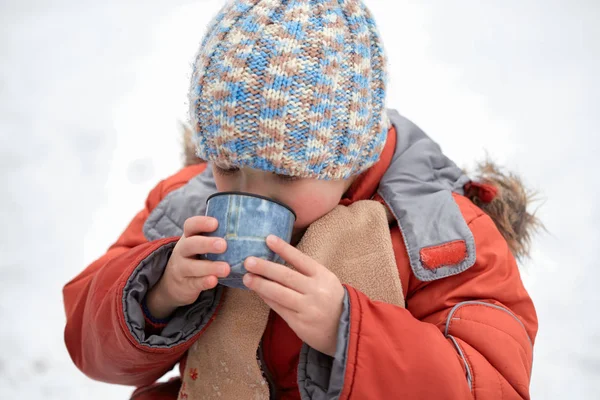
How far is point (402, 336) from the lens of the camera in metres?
0.89

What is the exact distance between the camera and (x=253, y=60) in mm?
885

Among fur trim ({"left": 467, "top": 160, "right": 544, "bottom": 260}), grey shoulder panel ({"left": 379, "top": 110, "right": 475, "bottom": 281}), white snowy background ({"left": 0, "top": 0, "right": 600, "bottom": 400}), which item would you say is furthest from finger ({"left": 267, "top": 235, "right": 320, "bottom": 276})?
white snowy background ({"left": 0, "top": 0, "right": 600, "bottom": 400})

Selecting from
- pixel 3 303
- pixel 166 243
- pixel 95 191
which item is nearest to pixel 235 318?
pixel 166 243

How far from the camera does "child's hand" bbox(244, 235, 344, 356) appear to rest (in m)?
0.83

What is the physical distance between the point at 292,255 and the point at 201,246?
0.43ft

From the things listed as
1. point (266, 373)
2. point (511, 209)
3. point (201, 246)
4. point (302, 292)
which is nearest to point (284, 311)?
point (302, 292)

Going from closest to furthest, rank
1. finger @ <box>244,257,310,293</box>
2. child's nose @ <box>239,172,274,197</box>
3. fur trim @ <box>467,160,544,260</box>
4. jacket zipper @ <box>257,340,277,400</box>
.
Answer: finger @ <box>244,257,310,293</box>, child's nose @ <box>239,172,274,197</box>, jacket zipper @ <box>257,340,277,400</box>, fur trim @ <box>467,160,544,260</box>

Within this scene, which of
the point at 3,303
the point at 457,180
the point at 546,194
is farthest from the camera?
the point at 546,194

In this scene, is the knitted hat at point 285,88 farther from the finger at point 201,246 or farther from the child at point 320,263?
the finger at point 201,246

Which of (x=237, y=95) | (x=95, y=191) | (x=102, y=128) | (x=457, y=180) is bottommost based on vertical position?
(x=95, y=191)

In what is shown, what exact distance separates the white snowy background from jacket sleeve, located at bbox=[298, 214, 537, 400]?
1.92 feet

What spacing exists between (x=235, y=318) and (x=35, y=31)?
90.5 inches

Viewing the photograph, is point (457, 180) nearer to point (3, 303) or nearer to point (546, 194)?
point (546, 194)

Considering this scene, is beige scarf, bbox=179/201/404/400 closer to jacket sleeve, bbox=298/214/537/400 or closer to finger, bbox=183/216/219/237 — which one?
jacket sleeve, bbox=298/214/537/400
